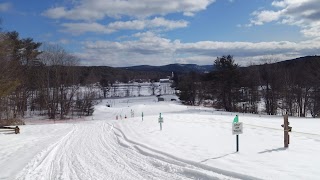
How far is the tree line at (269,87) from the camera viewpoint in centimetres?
6384

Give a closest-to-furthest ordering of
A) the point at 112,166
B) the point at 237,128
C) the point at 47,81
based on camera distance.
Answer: the point at 112,166 → the point at 237,128 → the point at 47,81

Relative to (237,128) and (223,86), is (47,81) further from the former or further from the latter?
(237,128)

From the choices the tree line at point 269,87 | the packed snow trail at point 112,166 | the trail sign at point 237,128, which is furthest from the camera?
the tree line at point 269,87

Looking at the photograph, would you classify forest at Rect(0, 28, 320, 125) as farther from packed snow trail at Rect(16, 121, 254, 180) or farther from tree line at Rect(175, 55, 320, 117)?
packed snow trail at Rect(16, 121, 254, 180)

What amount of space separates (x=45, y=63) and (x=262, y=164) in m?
63.6

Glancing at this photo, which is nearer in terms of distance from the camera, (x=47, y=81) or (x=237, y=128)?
(x=237, y=128)

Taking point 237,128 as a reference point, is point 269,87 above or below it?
above

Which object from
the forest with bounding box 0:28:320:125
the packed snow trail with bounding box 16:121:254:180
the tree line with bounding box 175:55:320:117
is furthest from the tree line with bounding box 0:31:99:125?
the packed snow trail with bounding box 16:121:254:180

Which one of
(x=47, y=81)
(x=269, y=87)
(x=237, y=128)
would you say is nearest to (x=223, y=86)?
(x=269, y=87)

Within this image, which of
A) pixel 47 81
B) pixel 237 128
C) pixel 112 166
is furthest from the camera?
pixel 47 81

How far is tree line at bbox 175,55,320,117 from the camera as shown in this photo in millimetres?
63844

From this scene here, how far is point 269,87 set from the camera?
71312 mm

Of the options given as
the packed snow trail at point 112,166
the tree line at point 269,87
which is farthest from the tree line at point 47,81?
the packed snow trail at point 112,166

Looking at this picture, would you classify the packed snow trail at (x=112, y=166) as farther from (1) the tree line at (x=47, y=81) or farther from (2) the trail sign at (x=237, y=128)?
(1) the tree line at (x=47, y=81)
